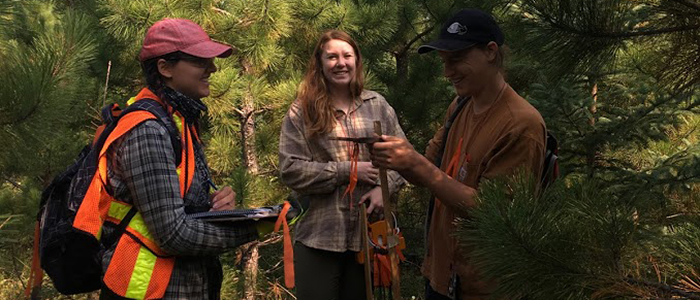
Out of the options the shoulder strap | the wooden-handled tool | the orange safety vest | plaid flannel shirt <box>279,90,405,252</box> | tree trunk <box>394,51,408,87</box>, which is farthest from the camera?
tree trunk <box>394,51,408,87</box>

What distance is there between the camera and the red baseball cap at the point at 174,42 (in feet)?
6.79

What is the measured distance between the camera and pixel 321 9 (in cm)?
568

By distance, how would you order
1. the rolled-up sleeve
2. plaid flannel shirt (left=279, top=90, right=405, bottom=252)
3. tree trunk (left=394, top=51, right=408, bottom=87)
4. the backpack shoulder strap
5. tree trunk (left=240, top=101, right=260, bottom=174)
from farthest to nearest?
1. tree trunk (left=394, top=51, right=408, bottom=87)
2. tree trunk (left=240, top=101, right=260, bottom=174)
3. the rolled-up sleeve
4. plaid flannel shirt (left=279, top=90, right=405, bottom=252)
5. the backpack shoulder strap

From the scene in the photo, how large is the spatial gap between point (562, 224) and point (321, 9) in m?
4.62

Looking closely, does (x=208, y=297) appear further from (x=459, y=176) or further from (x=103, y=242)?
(x=459, y=176)

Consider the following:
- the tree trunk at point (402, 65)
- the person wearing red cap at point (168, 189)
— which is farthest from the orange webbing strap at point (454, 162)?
the tree trunk at point (402, 65)

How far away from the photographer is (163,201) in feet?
6.17

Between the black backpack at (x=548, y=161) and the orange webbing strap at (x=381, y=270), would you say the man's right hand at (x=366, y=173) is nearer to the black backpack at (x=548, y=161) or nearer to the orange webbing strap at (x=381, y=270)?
the orange webbing strap at (x=381, y=270)

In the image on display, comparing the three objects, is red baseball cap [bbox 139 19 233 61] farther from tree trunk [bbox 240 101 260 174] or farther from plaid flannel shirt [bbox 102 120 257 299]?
tree trunk [bbox 240 101 260 174]

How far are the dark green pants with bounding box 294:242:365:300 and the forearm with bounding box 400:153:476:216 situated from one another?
101 centimetres

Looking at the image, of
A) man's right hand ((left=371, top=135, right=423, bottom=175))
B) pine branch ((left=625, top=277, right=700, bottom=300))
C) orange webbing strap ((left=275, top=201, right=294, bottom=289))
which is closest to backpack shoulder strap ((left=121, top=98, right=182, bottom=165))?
orange webbing strap ((left=275, top=201, right=294, bottom=289))

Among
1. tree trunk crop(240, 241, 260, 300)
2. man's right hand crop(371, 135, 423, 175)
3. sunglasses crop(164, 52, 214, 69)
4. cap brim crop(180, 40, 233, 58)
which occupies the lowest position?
tree trunk crop(240, 241, 260, 300)

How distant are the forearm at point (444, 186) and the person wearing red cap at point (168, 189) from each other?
546mm

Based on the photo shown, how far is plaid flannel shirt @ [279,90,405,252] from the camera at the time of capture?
285cm
